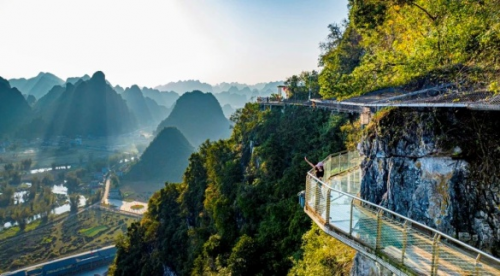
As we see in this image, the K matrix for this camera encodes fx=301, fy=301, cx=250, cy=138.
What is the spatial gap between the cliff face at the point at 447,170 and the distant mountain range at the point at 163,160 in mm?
93521

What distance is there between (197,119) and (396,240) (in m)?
154

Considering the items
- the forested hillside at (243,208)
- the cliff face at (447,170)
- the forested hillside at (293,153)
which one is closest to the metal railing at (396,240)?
the cliff face at (447,170)

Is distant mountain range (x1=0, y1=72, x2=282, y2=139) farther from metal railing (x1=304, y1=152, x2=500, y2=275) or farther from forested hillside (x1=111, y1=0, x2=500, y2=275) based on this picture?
metal railing (x1=304, y1=152, x2=500, y2=275)

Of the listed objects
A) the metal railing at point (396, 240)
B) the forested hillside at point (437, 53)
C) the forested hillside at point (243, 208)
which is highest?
the forested hillside at point (437, 53)

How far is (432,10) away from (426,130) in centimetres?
515

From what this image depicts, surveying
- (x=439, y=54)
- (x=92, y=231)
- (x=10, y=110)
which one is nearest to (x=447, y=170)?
(x=439, y=54)

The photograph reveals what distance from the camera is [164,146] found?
101000 millimetres

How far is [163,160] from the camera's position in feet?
326

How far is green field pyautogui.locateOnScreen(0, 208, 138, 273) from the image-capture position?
156 feet

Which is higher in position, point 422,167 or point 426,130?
point 426,130

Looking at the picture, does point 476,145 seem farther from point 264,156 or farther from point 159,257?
point 159,257

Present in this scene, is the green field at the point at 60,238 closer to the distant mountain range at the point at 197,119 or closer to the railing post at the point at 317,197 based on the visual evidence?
the railing post at the point at 317,197

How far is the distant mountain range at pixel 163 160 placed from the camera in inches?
3735

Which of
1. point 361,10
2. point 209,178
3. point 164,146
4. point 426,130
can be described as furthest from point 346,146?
point 164,146
